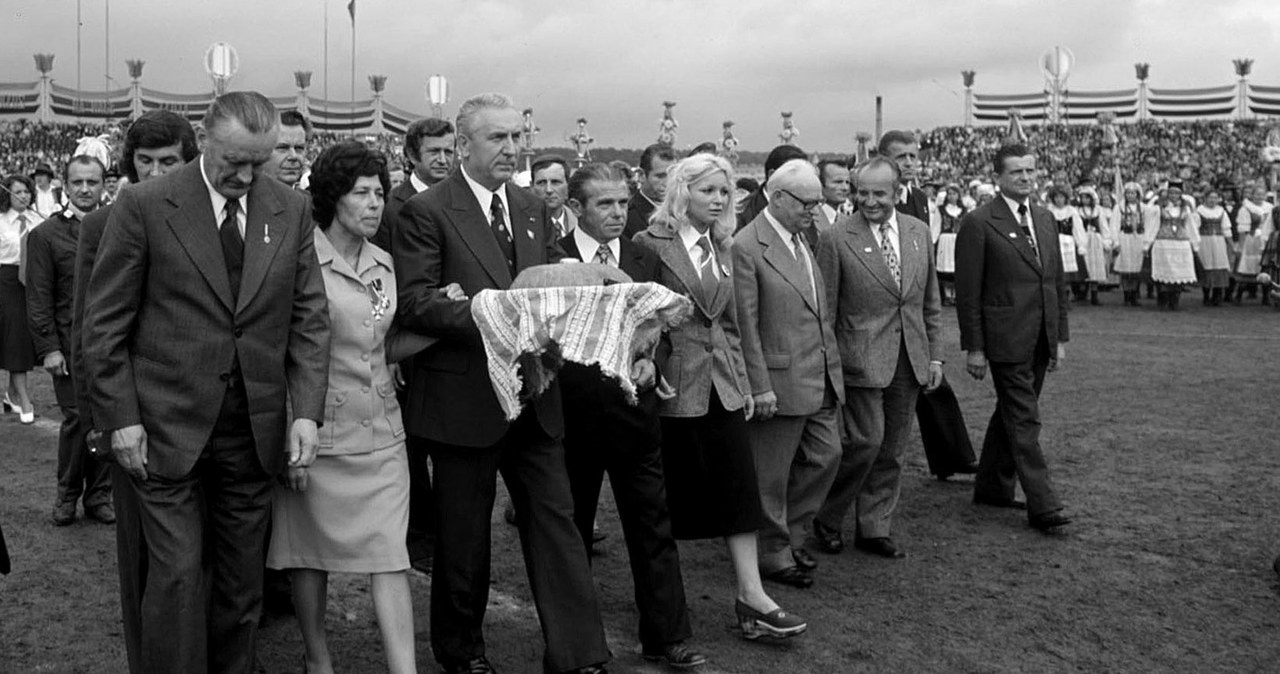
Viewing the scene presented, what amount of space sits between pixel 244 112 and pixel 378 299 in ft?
2.94

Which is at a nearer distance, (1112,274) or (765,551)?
(765,551)

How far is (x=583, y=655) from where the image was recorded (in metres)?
4.86

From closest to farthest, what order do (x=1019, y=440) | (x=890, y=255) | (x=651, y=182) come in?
1. (x=890, y=255)
2. (x=1019, y=440)
3. (x=651, y=182)

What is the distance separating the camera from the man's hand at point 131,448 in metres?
4.15

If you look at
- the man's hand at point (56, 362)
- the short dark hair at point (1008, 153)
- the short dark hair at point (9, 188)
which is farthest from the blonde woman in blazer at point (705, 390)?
the short dark hair at point (9, 188)

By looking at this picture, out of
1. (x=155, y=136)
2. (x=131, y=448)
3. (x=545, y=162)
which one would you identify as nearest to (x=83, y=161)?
(x=155, y=136)

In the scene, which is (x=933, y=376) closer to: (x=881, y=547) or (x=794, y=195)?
(x=881, y=547)

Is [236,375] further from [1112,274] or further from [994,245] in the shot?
[1112,274]

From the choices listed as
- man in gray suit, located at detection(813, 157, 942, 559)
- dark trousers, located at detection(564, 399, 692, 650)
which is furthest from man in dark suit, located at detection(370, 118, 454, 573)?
man in gray suit, located at detection(813, 157, 942, 559)

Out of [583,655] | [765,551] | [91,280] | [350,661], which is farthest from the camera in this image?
[765,551]

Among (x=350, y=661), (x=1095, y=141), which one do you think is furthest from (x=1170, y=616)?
(x=1095, y=141)

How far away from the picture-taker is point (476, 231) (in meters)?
4.95

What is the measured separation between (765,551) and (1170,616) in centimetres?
174

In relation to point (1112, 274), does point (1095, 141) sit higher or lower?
higher
